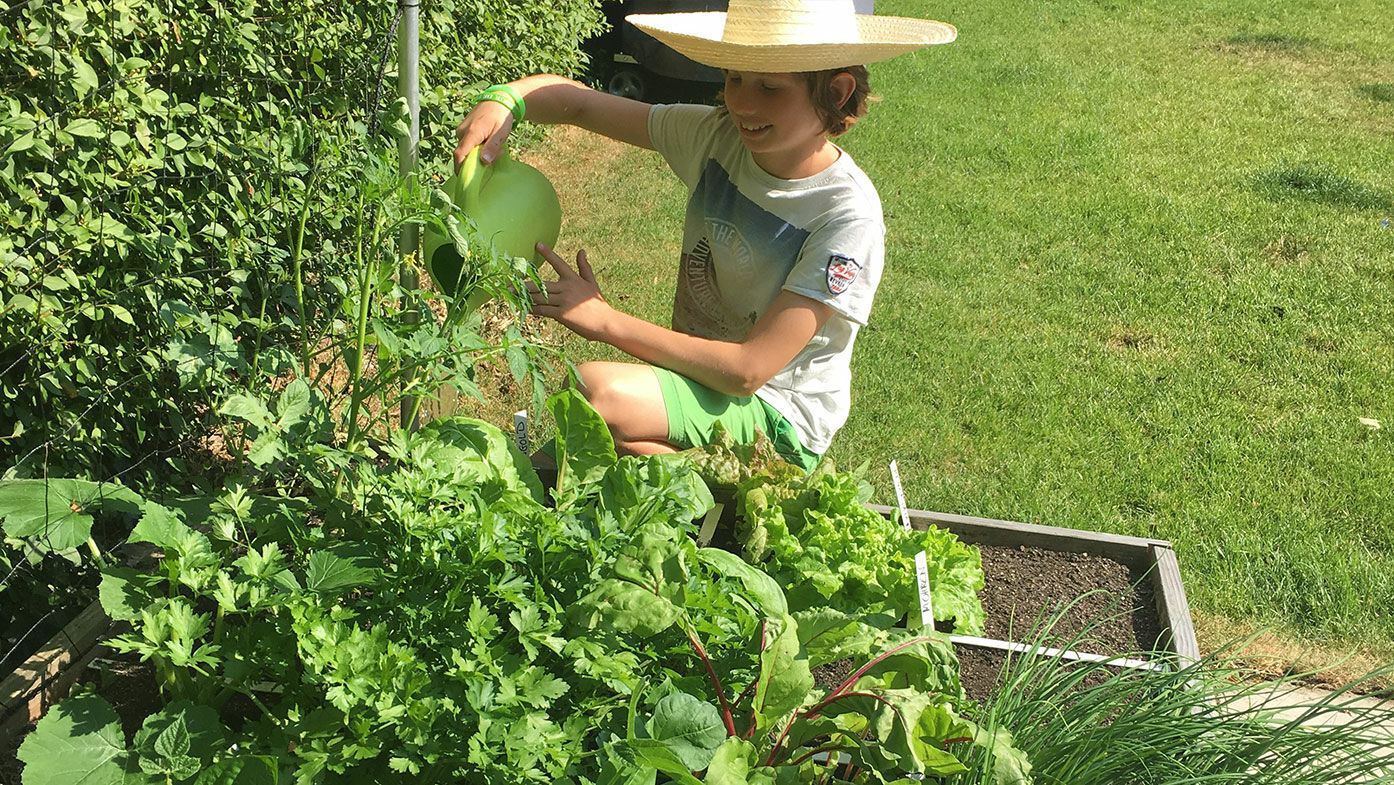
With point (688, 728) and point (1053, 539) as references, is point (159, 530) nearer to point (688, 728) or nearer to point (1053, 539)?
point (688, 728)

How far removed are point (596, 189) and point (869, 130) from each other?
217cm

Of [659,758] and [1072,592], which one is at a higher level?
[659,758]

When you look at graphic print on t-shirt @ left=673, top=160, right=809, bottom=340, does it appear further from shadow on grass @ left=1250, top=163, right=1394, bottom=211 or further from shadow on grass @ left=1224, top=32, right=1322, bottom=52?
shadow on grass @ left=1224, top=32, right=1322, bottom=52

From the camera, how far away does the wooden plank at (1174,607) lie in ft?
8.24

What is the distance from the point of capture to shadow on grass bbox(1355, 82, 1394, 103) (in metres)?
8.38

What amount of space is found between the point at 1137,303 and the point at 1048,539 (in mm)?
2478

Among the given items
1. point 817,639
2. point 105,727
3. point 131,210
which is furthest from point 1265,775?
point 131,210

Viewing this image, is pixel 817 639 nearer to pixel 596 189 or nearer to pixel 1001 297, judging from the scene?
pixel 1001 297

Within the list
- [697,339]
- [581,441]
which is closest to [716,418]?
[697,339]

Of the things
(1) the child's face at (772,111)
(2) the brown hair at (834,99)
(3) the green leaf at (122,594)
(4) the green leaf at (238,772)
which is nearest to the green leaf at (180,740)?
(4) the green leaf at (238,772)

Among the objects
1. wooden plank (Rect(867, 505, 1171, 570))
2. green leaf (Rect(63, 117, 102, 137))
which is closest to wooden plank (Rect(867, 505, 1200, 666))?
wooden plank (Rect(867, 505, 1171, 570))

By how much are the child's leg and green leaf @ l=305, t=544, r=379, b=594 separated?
36.9 inches

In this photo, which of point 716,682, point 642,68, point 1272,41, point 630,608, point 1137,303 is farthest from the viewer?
point 1272,41

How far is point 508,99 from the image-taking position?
8.63 ft
